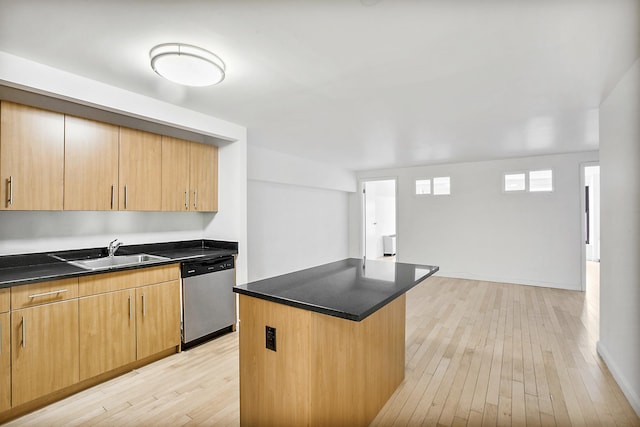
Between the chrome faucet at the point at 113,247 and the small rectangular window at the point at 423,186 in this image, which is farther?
the small rectangular window at the point at 423,186

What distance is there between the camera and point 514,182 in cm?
570

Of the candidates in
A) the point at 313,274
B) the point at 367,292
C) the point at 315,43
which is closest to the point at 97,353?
the point at 313,274

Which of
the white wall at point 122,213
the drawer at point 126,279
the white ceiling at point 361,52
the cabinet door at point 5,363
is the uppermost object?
the white ceiling at point 361,52

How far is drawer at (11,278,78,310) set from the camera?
6.43 feet

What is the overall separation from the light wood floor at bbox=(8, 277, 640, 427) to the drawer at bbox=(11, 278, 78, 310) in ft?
2.41

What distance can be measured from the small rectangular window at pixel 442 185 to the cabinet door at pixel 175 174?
197 inches

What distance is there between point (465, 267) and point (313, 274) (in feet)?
16.3

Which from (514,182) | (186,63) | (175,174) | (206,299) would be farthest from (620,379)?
(175,174)

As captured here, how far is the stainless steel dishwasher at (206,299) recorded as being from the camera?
2922 mm

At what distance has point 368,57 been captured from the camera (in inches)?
79.5

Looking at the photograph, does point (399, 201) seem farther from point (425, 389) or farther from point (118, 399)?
point (118, 399)

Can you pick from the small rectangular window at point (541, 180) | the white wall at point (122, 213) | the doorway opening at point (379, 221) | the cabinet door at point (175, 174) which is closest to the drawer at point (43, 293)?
the white wall at point (122, 213)

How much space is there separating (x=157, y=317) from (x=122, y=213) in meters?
1.15

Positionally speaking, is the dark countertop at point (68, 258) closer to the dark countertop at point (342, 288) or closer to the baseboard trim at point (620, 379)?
the dark countertop at point (342, 288)
